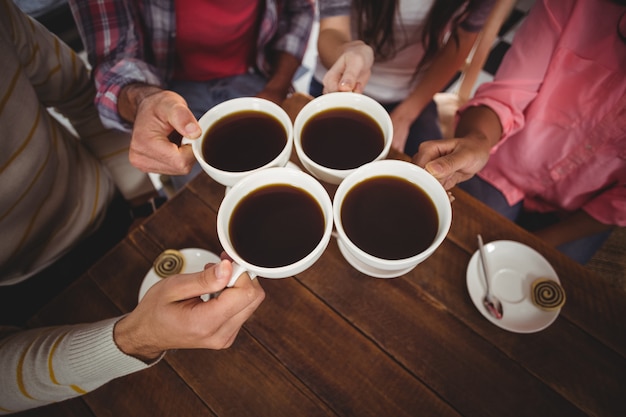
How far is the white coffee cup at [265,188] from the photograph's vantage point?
757 millimetres

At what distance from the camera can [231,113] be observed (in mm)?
1043

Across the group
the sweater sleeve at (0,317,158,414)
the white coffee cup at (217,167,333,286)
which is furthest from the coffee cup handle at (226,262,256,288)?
the sweater sleeve at (0,317,158,414)

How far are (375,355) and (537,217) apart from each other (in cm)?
121

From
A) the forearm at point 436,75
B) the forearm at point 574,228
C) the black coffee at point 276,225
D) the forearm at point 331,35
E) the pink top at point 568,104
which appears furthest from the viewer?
the forearm at point 436,75

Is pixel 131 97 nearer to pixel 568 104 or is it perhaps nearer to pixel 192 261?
pixel 192 261

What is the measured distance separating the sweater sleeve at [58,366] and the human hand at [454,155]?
3.06 ft

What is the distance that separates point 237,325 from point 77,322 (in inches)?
20.0

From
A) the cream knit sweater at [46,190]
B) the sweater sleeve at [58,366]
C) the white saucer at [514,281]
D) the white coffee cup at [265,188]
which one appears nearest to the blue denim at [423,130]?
the white saucer at [514,281]

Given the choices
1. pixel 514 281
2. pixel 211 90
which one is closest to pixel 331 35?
pixel 211 90

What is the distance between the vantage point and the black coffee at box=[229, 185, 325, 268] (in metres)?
0.83

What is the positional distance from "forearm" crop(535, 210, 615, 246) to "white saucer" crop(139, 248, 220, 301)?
1359 mm

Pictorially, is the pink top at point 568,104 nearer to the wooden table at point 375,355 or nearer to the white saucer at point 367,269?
the wooden table at point 375,355

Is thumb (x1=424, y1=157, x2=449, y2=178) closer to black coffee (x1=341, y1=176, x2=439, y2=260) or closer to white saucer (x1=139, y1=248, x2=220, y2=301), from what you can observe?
black coffee (x1=341, y1=176, x2=439, y2=260)

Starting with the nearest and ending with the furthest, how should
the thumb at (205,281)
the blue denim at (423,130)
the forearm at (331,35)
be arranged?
the thumb at (205,281) → the forearm at (331,35) → the blue denim at (423,130)
